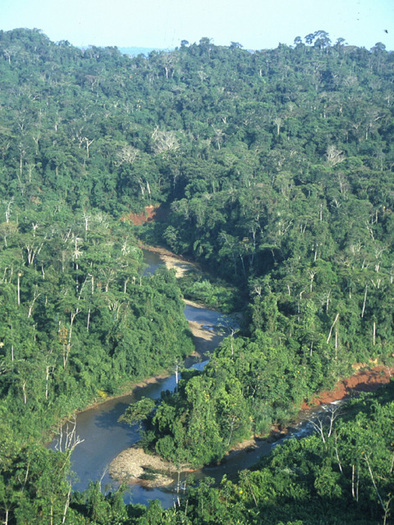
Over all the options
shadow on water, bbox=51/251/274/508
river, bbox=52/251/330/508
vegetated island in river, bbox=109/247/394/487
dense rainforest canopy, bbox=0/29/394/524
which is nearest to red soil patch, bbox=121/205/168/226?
dense rainforest canopy, bbox=0/29/394/524

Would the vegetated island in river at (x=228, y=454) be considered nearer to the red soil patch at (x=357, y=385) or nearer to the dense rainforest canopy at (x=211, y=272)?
the red soil patch at (x=357, y=385)

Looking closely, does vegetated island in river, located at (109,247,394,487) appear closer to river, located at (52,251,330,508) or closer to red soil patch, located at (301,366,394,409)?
red soil patch, located at (301,366,394,409)

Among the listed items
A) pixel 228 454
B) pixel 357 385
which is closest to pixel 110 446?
pixel 228 454

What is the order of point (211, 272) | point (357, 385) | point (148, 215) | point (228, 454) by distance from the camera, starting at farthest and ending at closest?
1. point (148, 215)
2. point (211, 272)
3. point (357, 385)
4. point (228, 454)

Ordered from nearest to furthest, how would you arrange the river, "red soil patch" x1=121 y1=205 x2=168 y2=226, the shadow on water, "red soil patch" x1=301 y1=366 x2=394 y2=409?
the shadow on water, the river, "red soil patch" x1=301 y1=366 x2=394 y2=409, "red soil patch" x1=121 y1=205 x2=168 y2=226

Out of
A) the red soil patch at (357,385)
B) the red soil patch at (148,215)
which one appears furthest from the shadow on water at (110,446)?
the red soil patch at (148,215)

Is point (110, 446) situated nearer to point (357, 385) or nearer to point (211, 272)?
point (357, 385)
